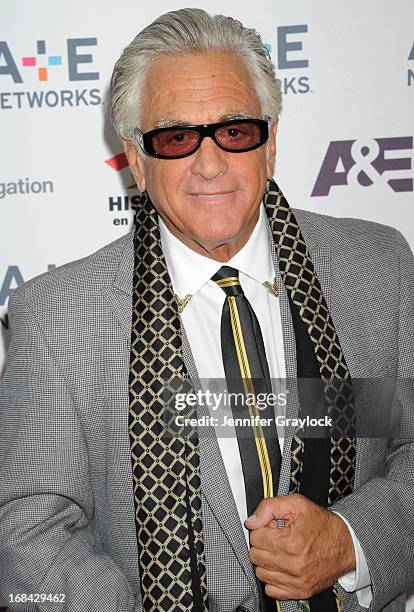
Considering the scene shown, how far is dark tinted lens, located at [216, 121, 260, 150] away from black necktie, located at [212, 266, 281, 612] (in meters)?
0.31

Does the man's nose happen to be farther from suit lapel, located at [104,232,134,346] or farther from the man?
suit lapel, located at [104,232,134,346]

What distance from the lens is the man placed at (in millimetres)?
1751

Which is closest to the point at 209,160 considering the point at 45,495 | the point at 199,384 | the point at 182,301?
the point at 182,301

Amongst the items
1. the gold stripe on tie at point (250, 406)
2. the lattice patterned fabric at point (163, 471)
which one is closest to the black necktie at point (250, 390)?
the gold stripe on tie at point (250, 406)

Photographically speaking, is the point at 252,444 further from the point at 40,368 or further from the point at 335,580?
the point at 40,368

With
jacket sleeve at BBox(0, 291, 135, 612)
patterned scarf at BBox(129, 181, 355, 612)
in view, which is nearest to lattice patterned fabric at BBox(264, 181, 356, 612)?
patterned scarf at BBox(129, 181, 355, 612)

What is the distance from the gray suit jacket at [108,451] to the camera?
1.75 metres

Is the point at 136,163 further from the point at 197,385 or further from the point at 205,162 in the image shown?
the point at 197,385

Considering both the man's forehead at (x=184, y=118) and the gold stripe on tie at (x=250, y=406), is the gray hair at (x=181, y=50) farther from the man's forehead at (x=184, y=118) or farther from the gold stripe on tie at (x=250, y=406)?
the gold stripe on tie at (x=250, y=406)

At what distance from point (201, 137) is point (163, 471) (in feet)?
2.38

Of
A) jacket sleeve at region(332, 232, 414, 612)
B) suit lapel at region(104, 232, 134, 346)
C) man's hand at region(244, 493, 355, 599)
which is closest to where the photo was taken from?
man's hand at region(244, 493, 355, 599)

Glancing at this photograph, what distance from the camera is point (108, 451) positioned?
1866 millimetres

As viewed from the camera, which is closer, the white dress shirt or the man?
the man

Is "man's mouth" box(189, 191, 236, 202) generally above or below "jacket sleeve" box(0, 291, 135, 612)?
above
